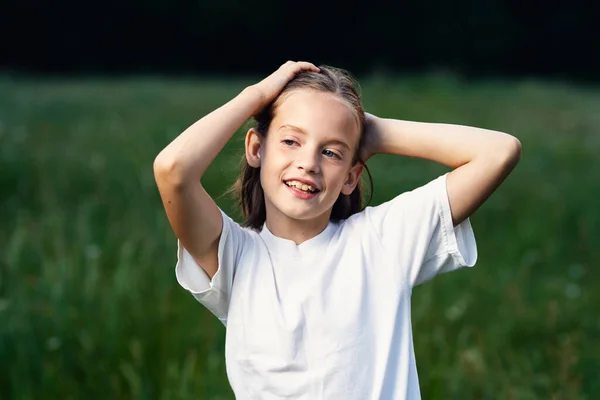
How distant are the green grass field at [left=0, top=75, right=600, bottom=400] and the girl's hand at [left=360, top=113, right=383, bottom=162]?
502 mm

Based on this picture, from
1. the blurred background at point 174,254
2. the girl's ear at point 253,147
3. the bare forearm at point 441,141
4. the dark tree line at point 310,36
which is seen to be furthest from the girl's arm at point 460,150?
the dark tree line at point 310,36

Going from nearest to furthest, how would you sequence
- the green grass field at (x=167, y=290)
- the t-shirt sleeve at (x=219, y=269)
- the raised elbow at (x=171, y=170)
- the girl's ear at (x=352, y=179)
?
the raised elbow at (x=171, y=170) → the t-shirt sleeve at (x=219, y=269) → the girl's ear at (x=352, y=179) → the green grass field at (x=167, y=290)

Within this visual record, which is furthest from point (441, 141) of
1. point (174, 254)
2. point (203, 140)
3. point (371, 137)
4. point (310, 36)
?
point (310, 36)

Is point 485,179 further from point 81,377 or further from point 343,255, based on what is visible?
point 81,377

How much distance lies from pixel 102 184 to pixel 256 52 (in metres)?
20.0

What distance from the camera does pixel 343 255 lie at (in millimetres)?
2076

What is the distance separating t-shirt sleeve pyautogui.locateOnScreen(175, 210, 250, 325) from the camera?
208 centimetres

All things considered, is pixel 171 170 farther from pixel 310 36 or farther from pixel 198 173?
pixel 310 36

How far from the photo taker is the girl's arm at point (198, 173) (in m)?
1.98

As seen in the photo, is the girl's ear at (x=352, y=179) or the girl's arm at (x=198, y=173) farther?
the girl's ear at (x=352, y=179)

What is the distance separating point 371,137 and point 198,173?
45 cm

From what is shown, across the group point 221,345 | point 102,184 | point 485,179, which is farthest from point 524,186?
point 485,179

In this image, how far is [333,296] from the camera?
6.59 ft

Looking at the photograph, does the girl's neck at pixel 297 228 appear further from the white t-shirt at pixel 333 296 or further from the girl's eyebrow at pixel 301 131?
A: the girl's eyebrow at pixel 301 131
